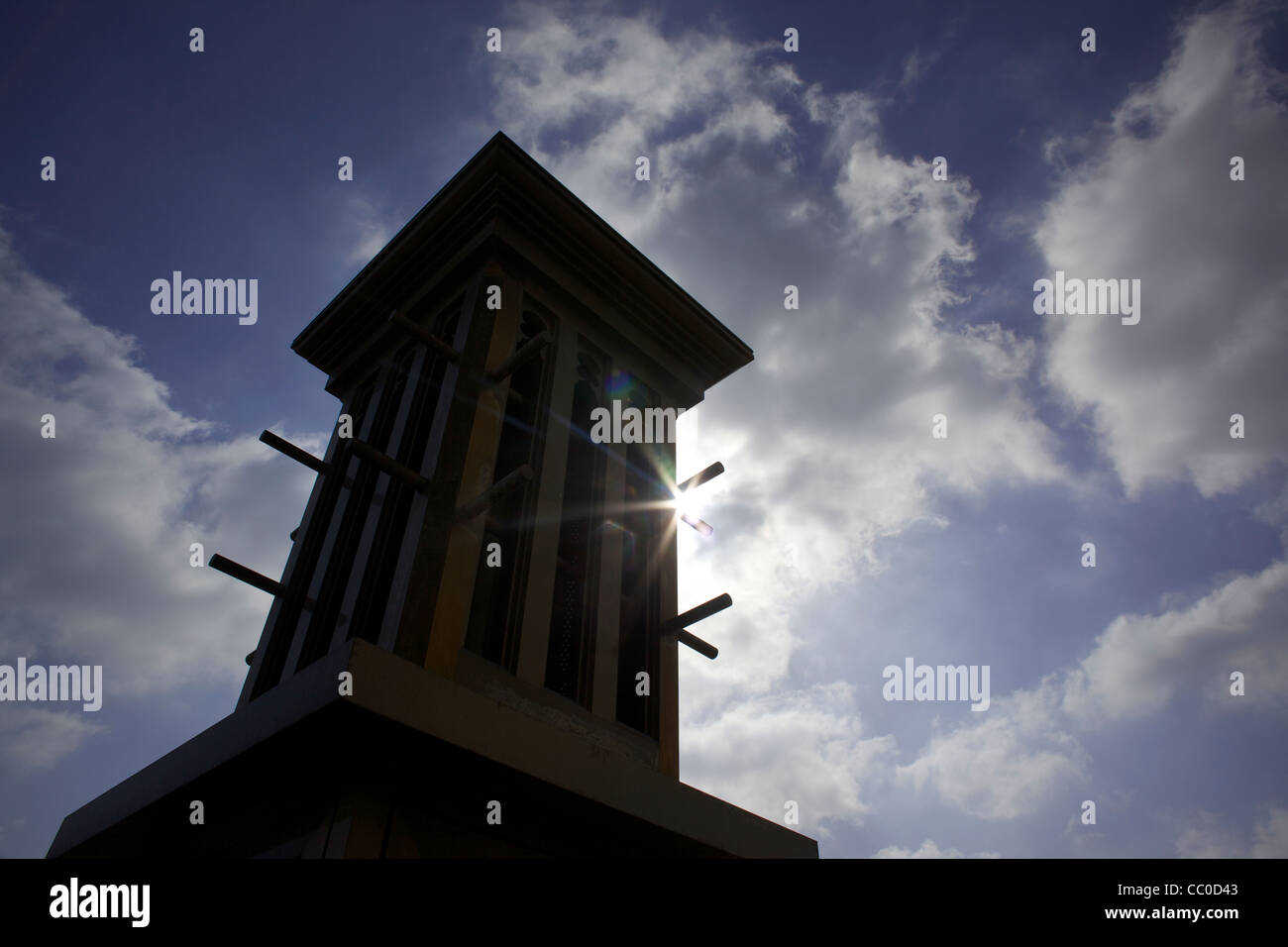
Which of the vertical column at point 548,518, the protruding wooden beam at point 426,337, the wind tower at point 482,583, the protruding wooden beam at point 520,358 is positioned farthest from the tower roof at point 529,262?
the protruding wooden beam at point 520,358

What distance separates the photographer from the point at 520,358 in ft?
25.3

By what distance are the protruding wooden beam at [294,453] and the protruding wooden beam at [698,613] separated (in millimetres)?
4241

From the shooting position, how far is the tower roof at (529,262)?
875 cm

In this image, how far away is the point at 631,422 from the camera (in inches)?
378

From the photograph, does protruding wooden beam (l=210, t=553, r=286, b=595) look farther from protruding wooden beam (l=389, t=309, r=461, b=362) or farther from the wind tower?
protruding wooden beam (l=389, t=309, r=461, b=362)

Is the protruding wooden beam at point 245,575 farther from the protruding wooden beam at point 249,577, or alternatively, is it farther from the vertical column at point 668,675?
the vertical column at point 668,675

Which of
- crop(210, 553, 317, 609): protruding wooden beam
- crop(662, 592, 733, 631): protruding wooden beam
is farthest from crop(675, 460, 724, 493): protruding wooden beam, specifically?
crop(210, 553, 317, 609): protruding wooden beam

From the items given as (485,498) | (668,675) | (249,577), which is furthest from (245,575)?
(668,675)

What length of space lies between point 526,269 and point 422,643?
15.2ft

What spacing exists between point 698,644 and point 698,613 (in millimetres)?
758
